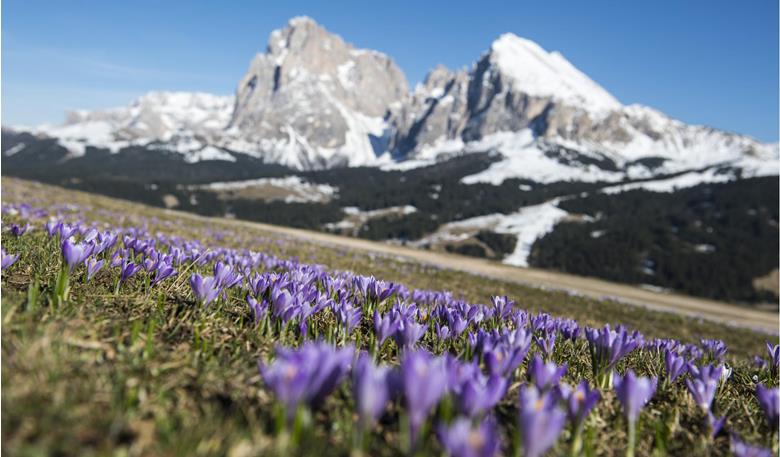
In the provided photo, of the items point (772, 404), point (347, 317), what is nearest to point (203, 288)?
point (347, 317)

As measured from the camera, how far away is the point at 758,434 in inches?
106

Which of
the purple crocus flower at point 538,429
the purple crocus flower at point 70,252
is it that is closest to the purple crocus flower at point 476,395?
the purple crocus flower at point 538,429

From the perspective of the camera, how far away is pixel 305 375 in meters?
1.57

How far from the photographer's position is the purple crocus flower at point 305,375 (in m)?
1.57

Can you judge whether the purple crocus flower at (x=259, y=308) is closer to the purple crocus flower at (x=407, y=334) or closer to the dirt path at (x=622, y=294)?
the purple crocus flower at (x=407, y=334)

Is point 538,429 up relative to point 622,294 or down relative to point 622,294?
up

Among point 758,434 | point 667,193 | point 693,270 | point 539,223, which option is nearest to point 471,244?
point 539,223

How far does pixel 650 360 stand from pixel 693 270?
308ft

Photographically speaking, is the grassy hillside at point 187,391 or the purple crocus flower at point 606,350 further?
the purple crocus flower at point 606,350

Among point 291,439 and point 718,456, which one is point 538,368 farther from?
point 291,439

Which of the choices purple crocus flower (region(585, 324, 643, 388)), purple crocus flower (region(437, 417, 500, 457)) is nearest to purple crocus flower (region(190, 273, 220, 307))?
purple crocus flower (region(437, 417, 500, 457))

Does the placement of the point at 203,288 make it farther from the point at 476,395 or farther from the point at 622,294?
the point at 622,294

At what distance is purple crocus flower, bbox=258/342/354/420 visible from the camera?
1.57 meters

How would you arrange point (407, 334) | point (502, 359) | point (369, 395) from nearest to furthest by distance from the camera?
point (369, 395) < point (502, 359) < point (407, 334)
